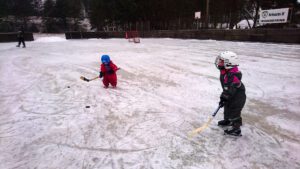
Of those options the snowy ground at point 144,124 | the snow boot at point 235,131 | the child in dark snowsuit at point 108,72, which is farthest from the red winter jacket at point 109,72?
the snow boot at point 235,131

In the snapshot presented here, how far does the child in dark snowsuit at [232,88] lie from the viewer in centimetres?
324

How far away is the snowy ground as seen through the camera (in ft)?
9.73

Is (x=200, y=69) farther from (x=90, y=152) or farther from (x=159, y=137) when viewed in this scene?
(x=90, y=152)

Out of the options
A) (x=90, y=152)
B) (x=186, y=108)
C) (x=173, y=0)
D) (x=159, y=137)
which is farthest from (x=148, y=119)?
(x=173, y=0)

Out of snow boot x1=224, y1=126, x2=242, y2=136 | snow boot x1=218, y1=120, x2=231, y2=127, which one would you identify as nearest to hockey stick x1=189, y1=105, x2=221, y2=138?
snow boot x1=218, y1=120, x2=231, y2=127

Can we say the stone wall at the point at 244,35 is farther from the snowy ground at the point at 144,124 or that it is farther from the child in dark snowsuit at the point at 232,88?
the child in dark snowsuit at the point at 232,88

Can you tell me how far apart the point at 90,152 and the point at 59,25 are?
7452cm

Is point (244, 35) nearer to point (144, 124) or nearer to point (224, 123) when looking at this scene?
point (224, 123)

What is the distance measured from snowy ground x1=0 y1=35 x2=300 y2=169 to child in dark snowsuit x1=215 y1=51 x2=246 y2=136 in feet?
1.08

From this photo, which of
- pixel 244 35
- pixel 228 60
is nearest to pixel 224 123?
pixel 228 60

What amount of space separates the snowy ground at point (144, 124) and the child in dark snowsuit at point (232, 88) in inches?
13.0

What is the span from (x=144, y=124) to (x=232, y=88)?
5.64ft

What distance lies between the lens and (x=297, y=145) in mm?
3207

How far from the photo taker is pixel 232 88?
323 centimetres
